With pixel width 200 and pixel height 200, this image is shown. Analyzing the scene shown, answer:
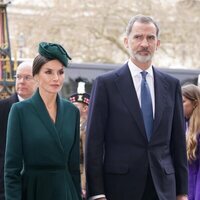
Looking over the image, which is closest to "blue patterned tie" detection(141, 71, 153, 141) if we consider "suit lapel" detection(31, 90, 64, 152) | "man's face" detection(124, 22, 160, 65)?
"man's face" detection(124, 22, 160, 65)

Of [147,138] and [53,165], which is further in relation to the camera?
[147,138]

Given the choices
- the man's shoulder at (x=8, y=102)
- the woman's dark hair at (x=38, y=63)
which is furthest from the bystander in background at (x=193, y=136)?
the woman's dark hair at (x=38, y=63)

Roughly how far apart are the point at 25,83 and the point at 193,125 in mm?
1811

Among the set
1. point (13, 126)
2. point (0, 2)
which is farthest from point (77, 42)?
point (13, 126)

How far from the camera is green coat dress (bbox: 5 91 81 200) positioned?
5066mm

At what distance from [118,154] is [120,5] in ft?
70.2

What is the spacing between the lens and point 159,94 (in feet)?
18.6

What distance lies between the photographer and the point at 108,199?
5.57 meters

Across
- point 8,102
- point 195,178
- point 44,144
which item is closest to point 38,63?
point 44,144

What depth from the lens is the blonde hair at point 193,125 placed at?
7.03 metres

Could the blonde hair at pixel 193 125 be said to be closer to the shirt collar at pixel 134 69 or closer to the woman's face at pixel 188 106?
the woman's face at pixel 188 106

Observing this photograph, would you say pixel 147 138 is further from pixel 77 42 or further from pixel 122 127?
pixel 77 42

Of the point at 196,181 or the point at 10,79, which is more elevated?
the point at 10,79

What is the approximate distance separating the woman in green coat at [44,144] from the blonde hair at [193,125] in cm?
205
